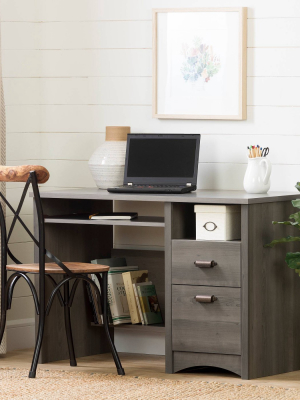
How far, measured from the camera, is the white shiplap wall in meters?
3.55

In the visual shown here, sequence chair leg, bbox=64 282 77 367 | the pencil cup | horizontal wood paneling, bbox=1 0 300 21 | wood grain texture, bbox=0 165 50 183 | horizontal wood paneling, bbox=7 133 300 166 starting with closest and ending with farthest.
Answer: wood grain texture, bbox=0 165 50 183 < the pencil cup < chair leg, bbox=64 282 77 367 < horizontal wood paneling, bbox=7 133 300 166 < horizontal wood paneling, bbox=1 0 300 21

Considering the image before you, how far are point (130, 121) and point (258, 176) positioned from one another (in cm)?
79

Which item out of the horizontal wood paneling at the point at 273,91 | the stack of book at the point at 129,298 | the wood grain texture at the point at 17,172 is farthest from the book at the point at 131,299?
the horizontal wood paneling at the point at 273,91

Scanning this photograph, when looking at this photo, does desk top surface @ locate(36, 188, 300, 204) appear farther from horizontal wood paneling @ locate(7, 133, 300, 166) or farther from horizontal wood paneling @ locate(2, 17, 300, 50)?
horizontal wood paneling @ locate(2, 17, 300, 50)

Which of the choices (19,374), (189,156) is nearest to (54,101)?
(189,156)

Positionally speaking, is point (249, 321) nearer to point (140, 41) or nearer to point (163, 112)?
point (163, 112)

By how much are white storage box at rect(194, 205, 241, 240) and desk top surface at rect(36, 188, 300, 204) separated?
45mm

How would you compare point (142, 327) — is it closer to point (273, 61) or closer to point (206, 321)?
point (206, 321)

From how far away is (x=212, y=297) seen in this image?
3.15m

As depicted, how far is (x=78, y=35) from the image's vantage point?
151 inches

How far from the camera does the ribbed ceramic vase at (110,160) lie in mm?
3588

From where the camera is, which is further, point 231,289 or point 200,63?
point 200,63

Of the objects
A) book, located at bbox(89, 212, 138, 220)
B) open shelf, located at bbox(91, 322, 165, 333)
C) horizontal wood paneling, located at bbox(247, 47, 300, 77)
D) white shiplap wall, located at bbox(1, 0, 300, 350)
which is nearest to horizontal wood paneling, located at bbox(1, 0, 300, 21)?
white shiplap wall, located at bbox(1, 0, 300, 350)

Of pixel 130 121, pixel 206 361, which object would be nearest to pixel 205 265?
pixel 206 361
